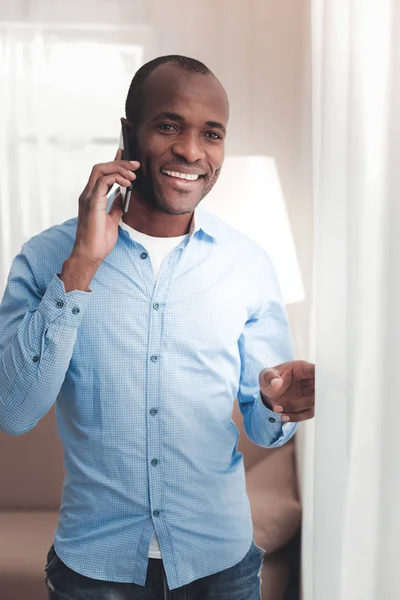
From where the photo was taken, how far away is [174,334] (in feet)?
3.94

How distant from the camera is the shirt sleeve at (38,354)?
3.56ft

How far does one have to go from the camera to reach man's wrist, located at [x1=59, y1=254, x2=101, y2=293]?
1.10 m

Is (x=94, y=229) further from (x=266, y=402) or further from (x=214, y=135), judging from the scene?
(x=266, y=402)

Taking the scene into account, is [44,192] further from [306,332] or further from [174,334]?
[174,334]

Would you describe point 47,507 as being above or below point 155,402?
below

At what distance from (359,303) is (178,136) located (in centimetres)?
48

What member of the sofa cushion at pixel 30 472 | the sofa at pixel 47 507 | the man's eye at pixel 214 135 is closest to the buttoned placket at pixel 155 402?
the man's eye at pixel 214 135

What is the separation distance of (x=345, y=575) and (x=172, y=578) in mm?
347

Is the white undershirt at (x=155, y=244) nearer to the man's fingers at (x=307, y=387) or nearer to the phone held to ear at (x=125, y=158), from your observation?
the phone held to ear at (x=125, y=158)

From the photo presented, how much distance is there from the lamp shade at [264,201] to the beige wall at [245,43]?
343mm

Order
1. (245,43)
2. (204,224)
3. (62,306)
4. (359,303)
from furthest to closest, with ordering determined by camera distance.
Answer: (245,43) < (204,224) < (62,306) < (359,303)

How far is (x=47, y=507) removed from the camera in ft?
7.75

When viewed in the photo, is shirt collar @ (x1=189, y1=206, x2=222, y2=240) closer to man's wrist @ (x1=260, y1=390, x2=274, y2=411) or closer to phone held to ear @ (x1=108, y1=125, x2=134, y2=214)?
phone held to ear @ (x1=108, y1=125, x2=134, y2=214)

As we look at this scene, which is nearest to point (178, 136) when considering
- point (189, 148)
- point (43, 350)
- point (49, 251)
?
point (189, 148)
